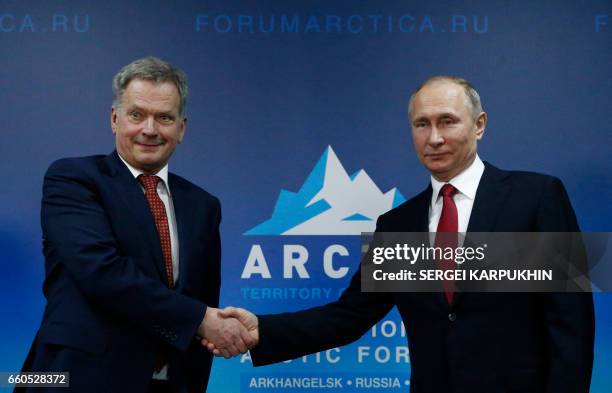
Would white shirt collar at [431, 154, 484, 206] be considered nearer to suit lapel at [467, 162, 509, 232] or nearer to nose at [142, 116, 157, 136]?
suit lapel at [467, 162, 509, 232]

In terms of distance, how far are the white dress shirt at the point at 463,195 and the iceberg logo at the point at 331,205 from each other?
811mm

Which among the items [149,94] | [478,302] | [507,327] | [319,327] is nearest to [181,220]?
[149,94]

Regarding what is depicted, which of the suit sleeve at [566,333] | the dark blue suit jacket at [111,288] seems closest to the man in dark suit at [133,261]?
the dark blue suit jacket at [111,288]

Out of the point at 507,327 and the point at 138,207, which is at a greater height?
the point at 138,207

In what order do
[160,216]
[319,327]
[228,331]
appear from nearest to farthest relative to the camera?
[160,216]
[228,331]
[319,327]

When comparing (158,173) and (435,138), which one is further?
(158,173)

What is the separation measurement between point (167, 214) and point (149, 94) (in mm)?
422

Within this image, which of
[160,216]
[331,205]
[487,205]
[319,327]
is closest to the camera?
[487,205]

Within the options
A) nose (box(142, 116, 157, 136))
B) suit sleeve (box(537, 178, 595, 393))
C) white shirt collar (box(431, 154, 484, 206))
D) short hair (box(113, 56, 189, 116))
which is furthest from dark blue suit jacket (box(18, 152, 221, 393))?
suit sleeve (box(537, 178, 595, 393))

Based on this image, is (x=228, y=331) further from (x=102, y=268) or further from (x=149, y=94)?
(x=149, y=94)

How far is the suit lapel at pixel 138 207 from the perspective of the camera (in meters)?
2.41

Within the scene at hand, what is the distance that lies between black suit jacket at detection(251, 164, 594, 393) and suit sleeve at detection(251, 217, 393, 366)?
1.18ft

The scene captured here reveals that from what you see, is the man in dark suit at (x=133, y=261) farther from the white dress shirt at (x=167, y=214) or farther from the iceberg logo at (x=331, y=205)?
the iceberg logo at (x=331, y=205)

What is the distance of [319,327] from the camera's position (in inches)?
112
